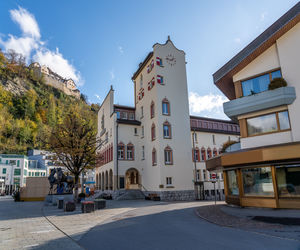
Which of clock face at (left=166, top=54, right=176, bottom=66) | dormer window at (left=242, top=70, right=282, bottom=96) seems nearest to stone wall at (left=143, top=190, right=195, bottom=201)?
dormer window at (left=242, top=70, right=282, bottom=96)

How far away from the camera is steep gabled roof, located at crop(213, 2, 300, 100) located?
16844mm

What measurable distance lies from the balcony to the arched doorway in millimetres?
22788

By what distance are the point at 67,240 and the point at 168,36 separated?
36195 millimetres

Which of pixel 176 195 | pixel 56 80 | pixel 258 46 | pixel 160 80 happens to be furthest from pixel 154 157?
pixel 56 80

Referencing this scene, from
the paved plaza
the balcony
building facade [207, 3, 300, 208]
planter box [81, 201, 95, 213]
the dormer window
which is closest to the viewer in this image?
the paved plaza

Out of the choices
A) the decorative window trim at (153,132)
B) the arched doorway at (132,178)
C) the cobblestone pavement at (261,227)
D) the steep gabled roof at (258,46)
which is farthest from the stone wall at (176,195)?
the cobblestone pavement at (261,227)

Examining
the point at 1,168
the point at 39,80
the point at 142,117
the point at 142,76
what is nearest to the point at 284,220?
the point at 142,117

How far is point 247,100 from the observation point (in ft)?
59.9

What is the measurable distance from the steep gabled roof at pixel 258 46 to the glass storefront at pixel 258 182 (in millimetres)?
8205

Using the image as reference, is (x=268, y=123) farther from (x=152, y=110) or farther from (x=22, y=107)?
(x=22, y=107)

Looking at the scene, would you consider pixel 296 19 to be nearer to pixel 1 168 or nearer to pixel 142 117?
pixel 142 117

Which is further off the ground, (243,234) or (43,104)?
(43,104)

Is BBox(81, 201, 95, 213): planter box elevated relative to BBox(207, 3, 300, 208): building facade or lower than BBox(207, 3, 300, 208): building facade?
lower

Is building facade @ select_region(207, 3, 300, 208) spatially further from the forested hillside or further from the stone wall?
the forested hillside
